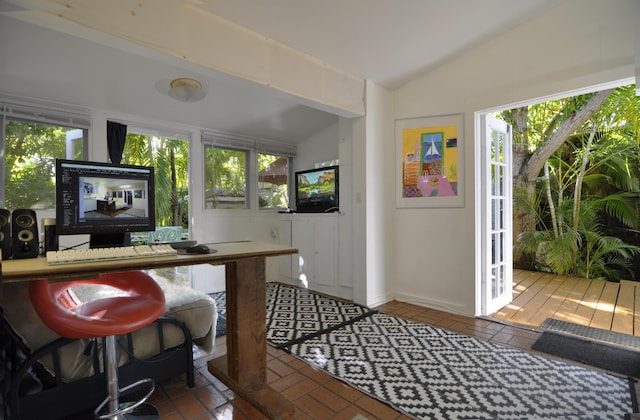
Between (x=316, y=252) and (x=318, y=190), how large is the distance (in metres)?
0.80

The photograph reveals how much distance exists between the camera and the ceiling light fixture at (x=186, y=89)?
9.24ft

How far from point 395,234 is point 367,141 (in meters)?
1.10

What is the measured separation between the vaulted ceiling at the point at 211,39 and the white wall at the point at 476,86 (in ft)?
0.53

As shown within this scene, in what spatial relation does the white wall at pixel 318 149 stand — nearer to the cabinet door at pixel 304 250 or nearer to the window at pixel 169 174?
the cabinet door at pixel 304 250

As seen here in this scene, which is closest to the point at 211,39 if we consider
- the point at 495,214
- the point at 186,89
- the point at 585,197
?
the point at 186,89

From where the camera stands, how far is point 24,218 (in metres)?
1.26

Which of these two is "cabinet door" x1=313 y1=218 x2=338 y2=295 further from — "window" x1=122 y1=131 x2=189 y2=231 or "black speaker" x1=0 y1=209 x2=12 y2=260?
"black speaker" x1=0 y1=209 x2=12 y2=260

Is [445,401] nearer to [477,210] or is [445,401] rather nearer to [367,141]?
[477,210]

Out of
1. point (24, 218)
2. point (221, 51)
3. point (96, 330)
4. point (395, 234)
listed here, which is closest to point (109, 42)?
point (221, 51)

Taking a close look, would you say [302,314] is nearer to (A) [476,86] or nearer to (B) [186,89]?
(B) [186,89]

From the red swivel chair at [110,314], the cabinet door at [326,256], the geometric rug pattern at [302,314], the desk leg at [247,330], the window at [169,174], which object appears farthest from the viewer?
the window at [169,174]

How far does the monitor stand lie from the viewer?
1.57 metres

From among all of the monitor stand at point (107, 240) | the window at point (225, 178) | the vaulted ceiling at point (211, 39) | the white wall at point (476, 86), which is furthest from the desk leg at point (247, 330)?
the window at point (225, 178)

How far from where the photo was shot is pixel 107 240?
1606mm
